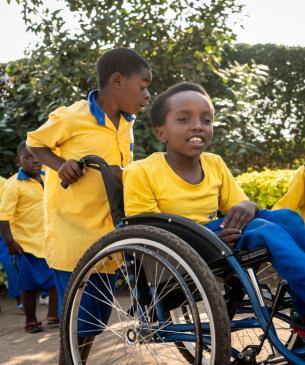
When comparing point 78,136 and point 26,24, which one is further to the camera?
point 26,24

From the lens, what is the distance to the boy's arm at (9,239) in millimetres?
5887

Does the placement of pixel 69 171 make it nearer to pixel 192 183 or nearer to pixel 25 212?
pixel 192 183

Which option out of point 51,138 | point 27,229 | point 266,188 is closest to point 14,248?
point 27,229

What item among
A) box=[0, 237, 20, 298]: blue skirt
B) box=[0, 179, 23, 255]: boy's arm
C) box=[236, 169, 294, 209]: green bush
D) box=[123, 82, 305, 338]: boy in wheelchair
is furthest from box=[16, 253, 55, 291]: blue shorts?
box=[123, 82, 305, 338]: boy in wheelchair

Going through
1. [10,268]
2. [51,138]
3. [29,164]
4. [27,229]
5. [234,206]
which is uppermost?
[29,164]

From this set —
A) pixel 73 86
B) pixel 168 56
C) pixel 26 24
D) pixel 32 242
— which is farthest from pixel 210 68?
pixel 32 242

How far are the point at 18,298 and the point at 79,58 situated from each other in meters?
2.46

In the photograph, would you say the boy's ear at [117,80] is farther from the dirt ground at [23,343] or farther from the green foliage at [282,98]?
the green foliage at [282,98]

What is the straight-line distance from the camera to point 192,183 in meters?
3.15

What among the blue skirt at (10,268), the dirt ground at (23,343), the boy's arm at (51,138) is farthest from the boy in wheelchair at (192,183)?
the blue skirt at (10,268)

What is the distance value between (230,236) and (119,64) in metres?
1.18

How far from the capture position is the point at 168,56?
759 centimetres

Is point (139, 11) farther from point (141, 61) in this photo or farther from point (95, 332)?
point (95, 332)

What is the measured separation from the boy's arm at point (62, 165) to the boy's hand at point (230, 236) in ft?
2.66
